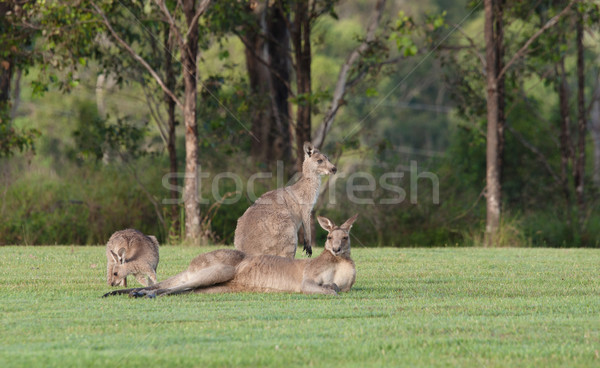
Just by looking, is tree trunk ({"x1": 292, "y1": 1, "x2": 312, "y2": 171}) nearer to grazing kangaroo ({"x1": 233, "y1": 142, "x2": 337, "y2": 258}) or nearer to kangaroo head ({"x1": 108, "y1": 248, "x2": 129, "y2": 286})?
grazing kangaroo ({"x1": 233, "y1": 142, "x2": 337, "y2": 258})

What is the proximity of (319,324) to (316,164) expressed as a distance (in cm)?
687

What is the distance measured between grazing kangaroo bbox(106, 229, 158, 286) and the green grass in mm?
297

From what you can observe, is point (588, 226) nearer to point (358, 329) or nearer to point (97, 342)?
point (358, 329)

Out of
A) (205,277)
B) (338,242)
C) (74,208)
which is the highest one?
(74,208)

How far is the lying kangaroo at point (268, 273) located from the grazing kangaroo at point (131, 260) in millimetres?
908

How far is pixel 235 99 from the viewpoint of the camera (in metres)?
22.8

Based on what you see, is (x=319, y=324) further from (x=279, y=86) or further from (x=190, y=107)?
(x=279, y=86)

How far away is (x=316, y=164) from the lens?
13750 mm

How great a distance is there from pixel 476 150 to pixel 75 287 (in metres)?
22.3

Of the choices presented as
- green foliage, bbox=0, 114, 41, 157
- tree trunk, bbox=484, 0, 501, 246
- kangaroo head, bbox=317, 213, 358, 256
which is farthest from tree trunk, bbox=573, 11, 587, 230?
kangaroo head, bbox=317, 213, 358, 256

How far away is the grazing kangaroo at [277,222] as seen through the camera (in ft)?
36.8

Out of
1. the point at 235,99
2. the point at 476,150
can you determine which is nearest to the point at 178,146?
the point at 235,99

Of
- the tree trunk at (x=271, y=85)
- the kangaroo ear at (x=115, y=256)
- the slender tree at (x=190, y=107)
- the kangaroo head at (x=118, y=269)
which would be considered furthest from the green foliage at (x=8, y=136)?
the kangaroo head at (x=118, y=269)

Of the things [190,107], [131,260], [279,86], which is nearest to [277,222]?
[131,260]
